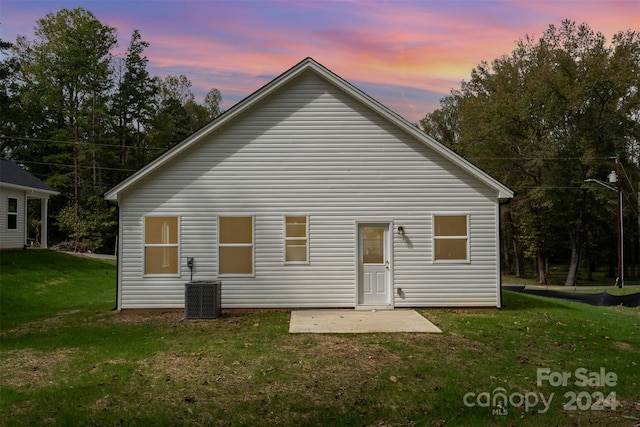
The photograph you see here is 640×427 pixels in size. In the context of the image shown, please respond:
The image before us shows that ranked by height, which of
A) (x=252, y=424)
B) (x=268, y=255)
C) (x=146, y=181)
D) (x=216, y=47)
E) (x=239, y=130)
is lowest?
(x=252, y=424)

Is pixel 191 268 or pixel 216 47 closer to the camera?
pixel 191 268

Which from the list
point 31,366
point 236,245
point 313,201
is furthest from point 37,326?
point 313,201

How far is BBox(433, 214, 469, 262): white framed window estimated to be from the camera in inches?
482

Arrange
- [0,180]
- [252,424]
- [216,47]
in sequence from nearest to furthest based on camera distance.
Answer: [252,424], [216,47], [0,180]

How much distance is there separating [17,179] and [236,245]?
15839mm

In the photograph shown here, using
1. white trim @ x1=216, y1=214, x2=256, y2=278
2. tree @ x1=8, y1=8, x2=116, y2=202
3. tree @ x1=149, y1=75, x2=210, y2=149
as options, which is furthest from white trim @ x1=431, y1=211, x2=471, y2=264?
tree @ x1=149, y1=75, x2=210, y2=149

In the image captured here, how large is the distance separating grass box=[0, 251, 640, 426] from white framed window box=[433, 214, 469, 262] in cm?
146

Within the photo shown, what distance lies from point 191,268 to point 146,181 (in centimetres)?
245

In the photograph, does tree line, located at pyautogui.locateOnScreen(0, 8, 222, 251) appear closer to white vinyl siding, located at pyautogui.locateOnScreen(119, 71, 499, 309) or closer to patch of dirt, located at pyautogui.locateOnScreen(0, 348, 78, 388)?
white vinyl siding, located at pyautogui.locateOnScreen(119, 71, 499, 309)

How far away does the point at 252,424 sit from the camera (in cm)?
544

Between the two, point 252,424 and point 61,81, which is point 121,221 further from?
point 61,81

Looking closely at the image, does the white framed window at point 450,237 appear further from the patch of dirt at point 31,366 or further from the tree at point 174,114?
the tree at point 174,114

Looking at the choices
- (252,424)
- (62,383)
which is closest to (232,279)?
A: (62,383)

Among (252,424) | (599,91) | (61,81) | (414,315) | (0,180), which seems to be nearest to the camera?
(252,424)
